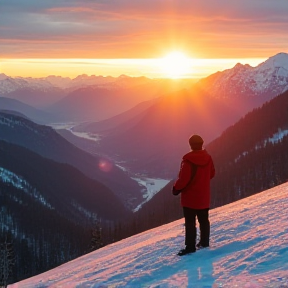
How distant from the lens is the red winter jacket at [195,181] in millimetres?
10672

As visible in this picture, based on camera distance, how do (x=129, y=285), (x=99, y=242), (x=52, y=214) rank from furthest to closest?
(x=52, y=214), (x=99, y=242), (x=129, y=285)

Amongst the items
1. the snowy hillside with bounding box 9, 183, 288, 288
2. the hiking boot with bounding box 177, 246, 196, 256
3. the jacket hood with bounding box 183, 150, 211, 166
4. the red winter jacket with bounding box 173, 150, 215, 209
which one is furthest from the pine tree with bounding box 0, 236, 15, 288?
the jacket hood with bounding box 183, 150, 211, 166

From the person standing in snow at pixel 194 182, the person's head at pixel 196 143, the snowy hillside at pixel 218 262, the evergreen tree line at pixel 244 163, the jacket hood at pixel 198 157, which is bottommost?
the snowy hillside at pixel 218 262

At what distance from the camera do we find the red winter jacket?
10.7m

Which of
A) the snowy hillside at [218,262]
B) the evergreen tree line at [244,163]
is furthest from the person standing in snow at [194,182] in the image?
the evergreen tree line at [244,163]

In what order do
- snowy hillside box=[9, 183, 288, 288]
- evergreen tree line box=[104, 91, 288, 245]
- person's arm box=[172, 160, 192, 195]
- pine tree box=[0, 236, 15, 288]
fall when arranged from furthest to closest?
1. evergreen tree line box=[104, 91, 288, 245]
2. pine tree box=[0, 236, 15, 288]
3. person's arm box=[172, 160, 192, 195]
4. snowy hillside box=[9, 183, 288, 288]

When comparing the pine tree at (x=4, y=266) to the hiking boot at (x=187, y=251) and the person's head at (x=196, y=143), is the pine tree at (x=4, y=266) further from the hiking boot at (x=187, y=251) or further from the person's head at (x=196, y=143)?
the person's head at (x=196, y=143)

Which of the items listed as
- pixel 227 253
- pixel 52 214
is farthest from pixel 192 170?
pixel 52 214

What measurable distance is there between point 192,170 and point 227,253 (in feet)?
6.98

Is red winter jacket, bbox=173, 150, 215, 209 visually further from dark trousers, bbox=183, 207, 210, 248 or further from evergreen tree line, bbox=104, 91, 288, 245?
evergreen tree line, bbox=104, 91, 288, 245

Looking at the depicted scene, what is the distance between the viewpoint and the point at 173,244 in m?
13.3

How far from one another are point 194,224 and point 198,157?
69.9 inches

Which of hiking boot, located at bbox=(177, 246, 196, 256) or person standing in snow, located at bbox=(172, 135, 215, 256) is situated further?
hiking boot, located at bbox=(177, 246, 196, 256)

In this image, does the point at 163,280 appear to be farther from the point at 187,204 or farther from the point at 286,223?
the point at 286,223
